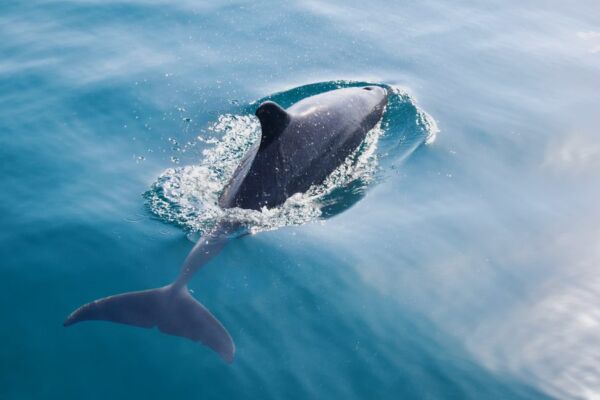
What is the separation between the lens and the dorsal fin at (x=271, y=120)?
1002 centimetres

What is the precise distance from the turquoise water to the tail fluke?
0.14m

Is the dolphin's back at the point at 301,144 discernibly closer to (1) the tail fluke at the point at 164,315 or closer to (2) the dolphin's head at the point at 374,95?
(2) the dolphin's head at the point at 374,95

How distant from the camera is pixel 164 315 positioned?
841cm

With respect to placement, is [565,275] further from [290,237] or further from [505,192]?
[290,237]

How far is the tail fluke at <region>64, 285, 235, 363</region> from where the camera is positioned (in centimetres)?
819

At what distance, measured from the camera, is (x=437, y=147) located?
12641 mm

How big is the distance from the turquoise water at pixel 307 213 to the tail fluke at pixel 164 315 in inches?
5.6

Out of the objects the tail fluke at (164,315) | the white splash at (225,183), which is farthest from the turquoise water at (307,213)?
the tail fluke at (164,315)

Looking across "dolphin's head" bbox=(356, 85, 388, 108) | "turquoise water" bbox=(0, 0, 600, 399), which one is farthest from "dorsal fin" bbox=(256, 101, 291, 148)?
"dolphin's head" bbox=(356, 85, 388, 108)

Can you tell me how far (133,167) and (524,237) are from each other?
21.7ft

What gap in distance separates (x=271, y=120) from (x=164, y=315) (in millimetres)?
3549

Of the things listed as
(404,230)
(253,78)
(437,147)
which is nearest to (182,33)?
(253,78)

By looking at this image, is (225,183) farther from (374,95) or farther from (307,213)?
(374,95)

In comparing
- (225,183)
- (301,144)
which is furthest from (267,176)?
(301,144)
